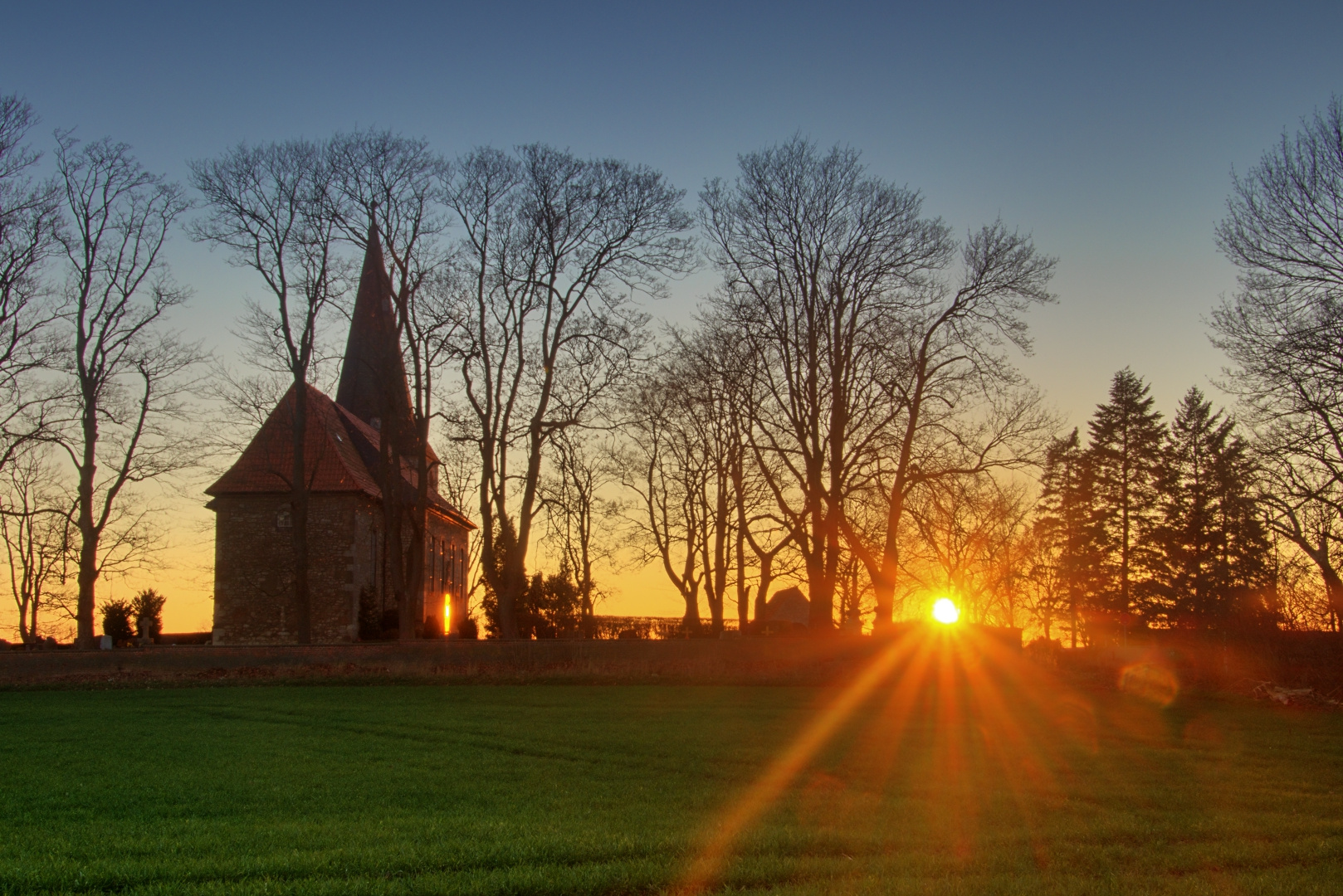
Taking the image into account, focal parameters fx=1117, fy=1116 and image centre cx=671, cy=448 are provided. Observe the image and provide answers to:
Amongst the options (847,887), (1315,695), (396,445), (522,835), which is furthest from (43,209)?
(1315,695)

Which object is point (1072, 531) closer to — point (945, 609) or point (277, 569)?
point (945, 609)

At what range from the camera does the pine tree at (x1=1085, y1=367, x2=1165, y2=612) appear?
1694 inches

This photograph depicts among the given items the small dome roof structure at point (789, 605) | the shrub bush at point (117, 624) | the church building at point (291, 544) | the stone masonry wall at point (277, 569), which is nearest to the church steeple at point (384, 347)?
the church building at point (291, 544)

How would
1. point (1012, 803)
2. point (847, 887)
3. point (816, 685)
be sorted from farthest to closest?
point (816, 685), point (1012, 803), point (847, 887)

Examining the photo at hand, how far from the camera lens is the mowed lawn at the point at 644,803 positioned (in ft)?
23.7

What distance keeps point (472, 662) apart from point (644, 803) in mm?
17924

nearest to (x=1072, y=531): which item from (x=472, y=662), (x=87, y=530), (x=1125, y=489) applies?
(x=1125, y=489)

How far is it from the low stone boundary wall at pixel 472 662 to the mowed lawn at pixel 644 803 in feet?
24.7

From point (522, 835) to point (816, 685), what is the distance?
1872cm

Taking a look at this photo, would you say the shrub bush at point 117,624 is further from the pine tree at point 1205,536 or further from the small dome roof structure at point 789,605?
the small dome roof structure at point 789,605

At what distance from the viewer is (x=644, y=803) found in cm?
1000

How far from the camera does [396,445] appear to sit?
32938 millimetres

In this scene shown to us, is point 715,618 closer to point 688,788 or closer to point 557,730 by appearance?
point 557,730

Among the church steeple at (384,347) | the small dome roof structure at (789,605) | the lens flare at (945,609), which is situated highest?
the church steeple at (384,347)
